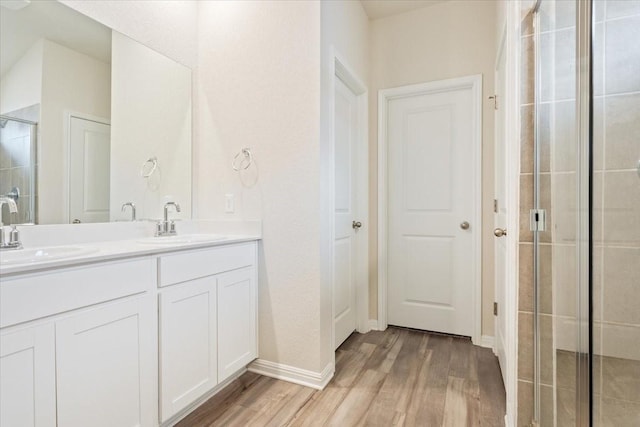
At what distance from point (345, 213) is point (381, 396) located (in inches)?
50.0

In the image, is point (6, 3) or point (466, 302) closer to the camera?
point (6, 3)

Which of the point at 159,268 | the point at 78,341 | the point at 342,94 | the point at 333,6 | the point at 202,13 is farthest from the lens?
the point at 342,94

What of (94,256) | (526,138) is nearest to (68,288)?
(94,256)

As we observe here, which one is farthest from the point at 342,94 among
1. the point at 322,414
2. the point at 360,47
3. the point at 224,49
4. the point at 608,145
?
the point at 322,414

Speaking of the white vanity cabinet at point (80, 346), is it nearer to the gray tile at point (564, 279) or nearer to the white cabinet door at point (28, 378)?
the white cabinet door at point (28, 378)

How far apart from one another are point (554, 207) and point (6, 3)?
2445 mm

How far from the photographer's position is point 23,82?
146 centimetres

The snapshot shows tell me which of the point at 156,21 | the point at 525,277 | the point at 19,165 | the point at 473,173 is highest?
the point at 156,21

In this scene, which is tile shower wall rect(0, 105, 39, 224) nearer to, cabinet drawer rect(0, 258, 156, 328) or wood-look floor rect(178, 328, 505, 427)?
cabinet drawer rect(0, 258, 156, 328)

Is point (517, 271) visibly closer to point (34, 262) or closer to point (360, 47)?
point (34, 262)

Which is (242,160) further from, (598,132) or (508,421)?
(508,421)

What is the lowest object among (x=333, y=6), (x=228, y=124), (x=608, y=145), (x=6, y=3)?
(x=608, y=145)

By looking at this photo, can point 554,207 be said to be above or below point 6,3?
below

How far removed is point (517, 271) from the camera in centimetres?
146
